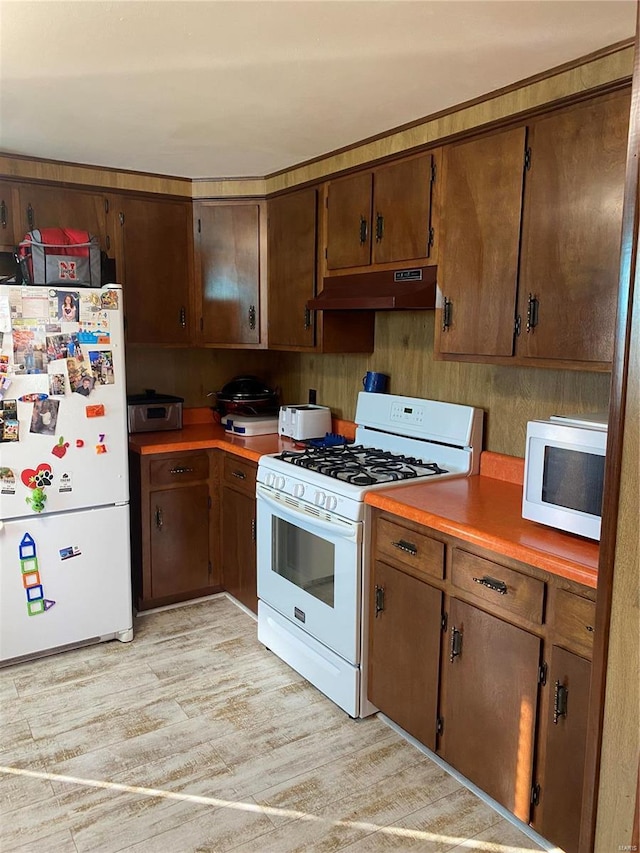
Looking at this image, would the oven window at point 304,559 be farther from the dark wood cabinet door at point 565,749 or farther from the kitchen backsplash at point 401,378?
the dark wood cabinet door at point 565,749

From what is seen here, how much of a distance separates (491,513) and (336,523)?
0.60 meters

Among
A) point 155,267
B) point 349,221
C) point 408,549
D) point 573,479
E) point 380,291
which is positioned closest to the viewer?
point 573,479

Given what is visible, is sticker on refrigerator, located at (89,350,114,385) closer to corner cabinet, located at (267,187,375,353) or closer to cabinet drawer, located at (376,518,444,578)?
corner cabinet, located at (267,187,375,353)

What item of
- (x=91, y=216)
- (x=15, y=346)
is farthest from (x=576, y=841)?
(x=91, y=216)

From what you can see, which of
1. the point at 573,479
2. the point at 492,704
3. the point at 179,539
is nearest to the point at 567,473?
the point at 573,479

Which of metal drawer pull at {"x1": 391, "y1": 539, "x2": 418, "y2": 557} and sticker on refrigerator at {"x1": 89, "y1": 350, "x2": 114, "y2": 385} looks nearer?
metal drawer pull at {"x1": 391, "y1": 539, "x2": 418, "y2": 557}

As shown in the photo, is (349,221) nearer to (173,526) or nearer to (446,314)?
(446,314)

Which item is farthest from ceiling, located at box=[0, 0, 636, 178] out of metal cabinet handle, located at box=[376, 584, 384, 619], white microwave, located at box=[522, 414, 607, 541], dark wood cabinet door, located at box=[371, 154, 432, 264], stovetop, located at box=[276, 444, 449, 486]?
metal cabinet handle, located at box=[376, 584, 384, 619]

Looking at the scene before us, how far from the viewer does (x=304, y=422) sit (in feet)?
11.3

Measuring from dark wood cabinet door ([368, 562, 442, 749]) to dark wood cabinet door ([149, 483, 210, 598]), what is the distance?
4.53 feet

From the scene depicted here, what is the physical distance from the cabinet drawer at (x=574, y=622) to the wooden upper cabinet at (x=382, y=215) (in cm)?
145

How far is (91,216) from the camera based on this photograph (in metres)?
3.36

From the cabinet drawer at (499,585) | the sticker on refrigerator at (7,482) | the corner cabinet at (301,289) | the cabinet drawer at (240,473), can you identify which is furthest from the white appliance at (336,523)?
the sticker on refrigerator at (7,482)

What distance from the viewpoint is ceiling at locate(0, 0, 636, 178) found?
172cm
